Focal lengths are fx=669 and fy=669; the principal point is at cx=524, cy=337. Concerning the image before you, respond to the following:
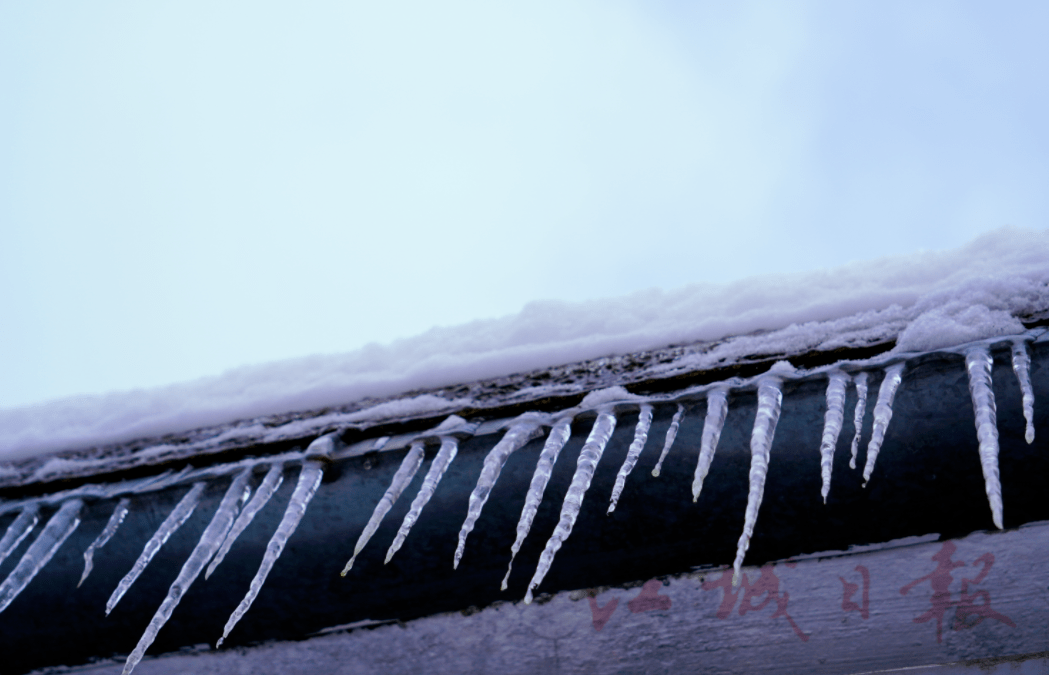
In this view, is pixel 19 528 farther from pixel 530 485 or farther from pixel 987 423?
pixel 987 423

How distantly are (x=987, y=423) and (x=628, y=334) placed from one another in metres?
1.16

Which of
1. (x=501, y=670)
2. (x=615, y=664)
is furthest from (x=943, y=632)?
(x=501, y=670)

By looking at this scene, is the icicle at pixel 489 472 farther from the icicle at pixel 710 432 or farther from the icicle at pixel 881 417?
the icicle at pixel 881 417

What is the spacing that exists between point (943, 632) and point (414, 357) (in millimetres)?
1788

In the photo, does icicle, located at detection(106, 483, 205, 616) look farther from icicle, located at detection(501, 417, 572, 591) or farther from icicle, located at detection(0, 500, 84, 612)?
icicle, located at detection(501, 417, 572, 591)

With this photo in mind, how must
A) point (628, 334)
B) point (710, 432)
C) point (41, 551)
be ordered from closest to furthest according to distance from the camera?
1. point (710, 432)
2. point (41, 551)
3. point (628, 334)

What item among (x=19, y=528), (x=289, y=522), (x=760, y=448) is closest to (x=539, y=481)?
(x=760, y=448)

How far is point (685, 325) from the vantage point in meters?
2.08

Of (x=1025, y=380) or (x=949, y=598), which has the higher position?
(x=1025, y=380)

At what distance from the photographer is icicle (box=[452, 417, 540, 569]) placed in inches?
47.1

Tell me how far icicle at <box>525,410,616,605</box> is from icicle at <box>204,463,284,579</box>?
54 centimetres

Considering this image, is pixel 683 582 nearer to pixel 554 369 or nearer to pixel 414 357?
pixel 554 369

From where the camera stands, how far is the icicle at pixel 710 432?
111 cm

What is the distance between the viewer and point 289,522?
4.13 feet
